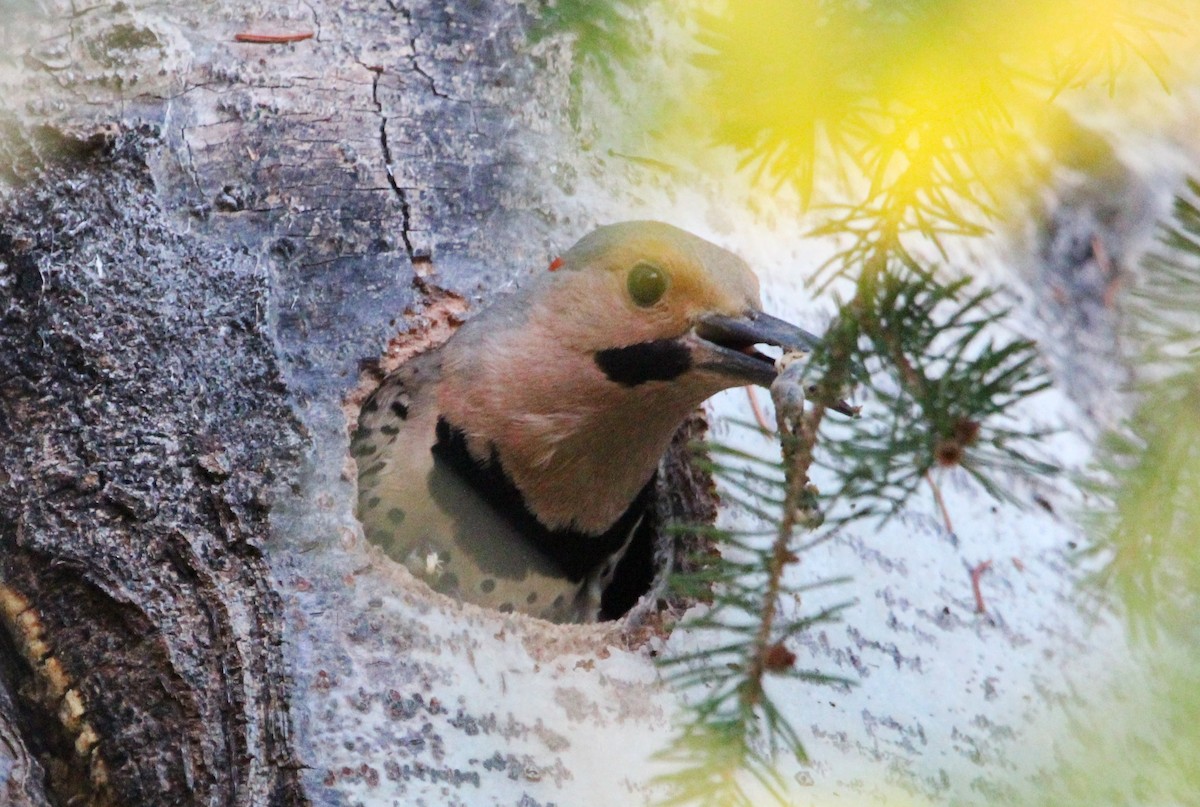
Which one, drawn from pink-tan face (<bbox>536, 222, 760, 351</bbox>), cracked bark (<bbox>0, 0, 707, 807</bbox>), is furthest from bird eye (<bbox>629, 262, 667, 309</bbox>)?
cracked bark (<bbox>0, 0, 707, 807</bbox>)

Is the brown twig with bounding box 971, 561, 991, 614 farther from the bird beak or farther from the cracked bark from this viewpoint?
the cracked bark

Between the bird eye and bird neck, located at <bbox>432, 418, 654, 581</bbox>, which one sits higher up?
the bird eye

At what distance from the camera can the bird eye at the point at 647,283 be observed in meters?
3.09

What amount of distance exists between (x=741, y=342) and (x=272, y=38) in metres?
1.38

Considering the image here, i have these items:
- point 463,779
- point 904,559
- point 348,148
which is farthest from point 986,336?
point 463,779

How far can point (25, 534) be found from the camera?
2650 millimetres

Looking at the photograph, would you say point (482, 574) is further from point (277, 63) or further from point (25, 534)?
point (277, 63)

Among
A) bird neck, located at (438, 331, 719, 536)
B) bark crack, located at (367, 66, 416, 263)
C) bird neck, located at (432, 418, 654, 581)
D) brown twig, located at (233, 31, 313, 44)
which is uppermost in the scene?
brown twig, located at (233, 31, 313, 44)

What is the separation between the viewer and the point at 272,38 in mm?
3230

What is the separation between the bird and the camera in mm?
3078

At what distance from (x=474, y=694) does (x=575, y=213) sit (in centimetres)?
136

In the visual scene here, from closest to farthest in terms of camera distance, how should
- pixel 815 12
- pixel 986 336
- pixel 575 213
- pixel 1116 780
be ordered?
1. pixel 815 12
2. pixel 1116 780
3. pixel 575 213
4. pixel 986 336

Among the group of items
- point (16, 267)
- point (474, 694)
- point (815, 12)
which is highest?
point (815, 12)

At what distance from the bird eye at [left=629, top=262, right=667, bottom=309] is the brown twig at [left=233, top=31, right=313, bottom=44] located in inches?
39.9
